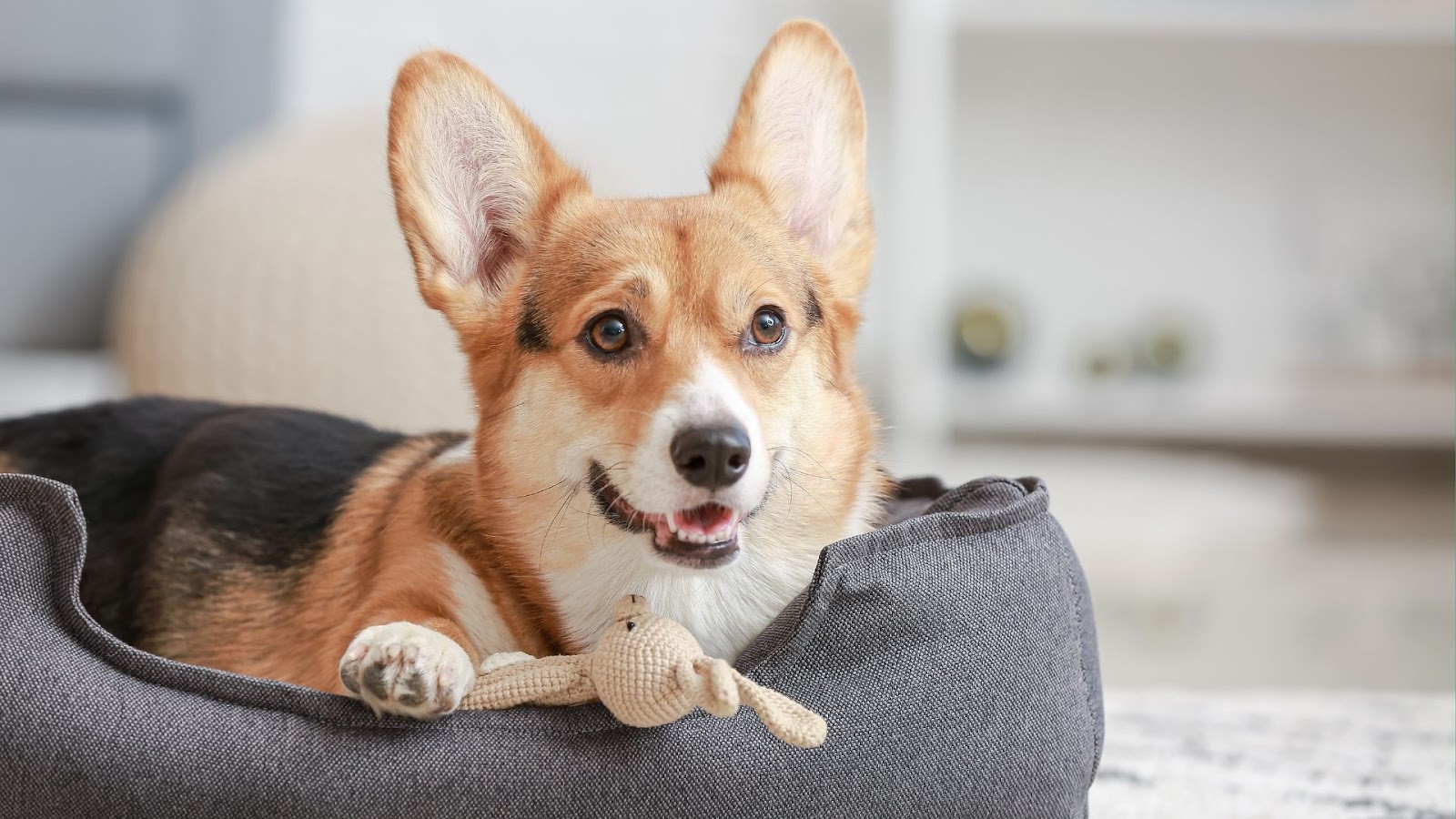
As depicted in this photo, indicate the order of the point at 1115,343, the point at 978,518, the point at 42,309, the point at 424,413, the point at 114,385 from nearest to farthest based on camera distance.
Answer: the point at 978,518 < the point at 424,413 < the point at 114,385 < the point at 42,309 < the point at 1115,343

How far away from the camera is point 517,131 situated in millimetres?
1464

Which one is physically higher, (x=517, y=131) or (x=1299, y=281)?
(x=517, y=131)

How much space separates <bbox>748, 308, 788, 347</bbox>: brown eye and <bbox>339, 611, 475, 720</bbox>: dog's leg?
1.41ft

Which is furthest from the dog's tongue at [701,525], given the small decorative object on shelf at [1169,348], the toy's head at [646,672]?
the small decorative object on shelf at [1169,348]

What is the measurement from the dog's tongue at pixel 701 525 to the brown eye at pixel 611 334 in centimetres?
19

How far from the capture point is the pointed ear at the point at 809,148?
4.86ft

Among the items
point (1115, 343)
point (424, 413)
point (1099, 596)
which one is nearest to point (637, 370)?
point (424, 413)

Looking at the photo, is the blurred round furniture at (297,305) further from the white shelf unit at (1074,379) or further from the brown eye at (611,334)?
the white shelf unit at (1074,379)

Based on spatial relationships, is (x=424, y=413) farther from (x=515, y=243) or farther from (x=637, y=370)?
(x=637, y=370)

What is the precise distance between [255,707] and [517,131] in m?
0.67

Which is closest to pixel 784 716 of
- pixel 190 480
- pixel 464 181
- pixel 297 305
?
pixel 464 181

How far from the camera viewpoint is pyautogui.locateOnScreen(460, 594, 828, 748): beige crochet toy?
3.37 ft

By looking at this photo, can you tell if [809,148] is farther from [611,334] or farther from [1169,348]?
[1169,348]

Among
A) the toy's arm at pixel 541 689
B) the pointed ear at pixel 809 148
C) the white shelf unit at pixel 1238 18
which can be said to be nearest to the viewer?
the toy's arm at pixel 541 689
